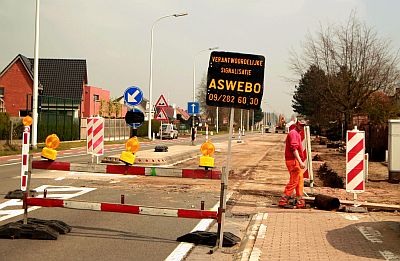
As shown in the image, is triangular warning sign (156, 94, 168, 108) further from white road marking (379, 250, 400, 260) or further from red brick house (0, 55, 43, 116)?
red brick house (0, 55, 43, 116)

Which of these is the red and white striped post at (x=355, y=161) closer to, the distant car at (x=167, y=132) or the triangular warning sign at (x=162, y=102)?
the triangular warning sign at (x=162, y=102)

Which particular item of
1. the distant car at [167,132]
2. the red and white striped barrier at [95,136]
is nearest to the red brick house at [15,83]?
the distant car at [167,132]

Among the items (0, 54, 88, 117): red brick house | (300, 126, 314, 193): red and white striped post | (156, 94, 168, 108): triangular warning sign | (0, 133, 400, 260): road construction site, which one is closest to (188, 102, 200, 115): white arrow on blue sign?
(156, 94, 168, 108): triangular warning sign

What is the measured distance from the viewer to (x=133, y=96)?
1364 cm

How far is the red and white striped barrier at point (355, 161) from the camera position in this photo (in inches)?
407

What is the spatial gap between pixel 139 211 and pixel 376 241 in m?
3.37

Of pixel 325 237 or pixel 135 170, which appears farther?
pixel 135 170

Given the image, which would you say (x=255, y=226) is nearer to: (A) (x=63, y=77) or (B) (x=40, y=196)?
(B) (x=40, y=196)

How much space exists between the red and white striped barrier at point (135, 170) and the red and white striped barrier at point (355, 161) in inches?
174

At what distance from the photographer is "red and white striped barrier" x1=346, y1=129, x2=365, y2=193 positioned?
10.3 meters

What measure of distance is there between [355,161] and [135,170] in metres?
5.34

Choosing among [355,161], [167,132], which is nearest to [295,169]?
[355,161]

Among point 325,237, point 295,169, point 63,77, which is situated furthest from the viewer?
point 63,77

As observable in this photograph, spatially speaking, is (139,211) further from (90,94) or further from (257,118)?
(257,118)
